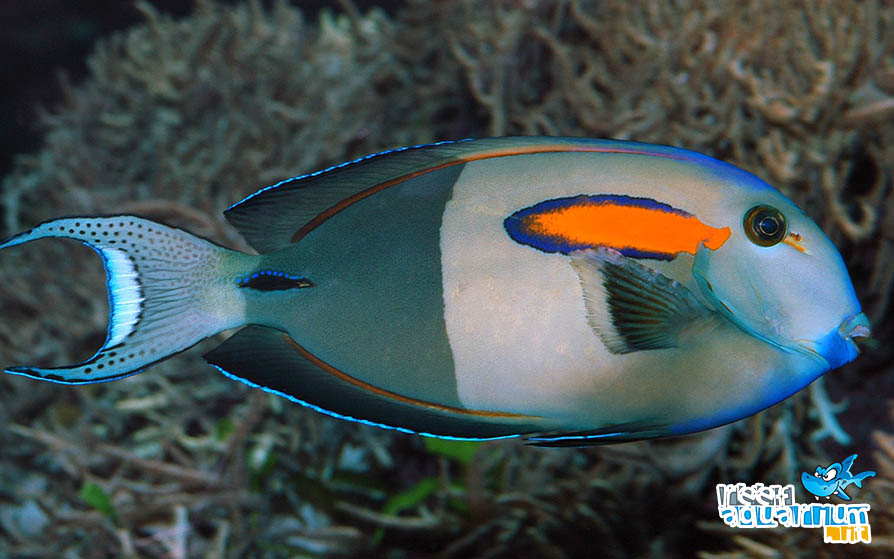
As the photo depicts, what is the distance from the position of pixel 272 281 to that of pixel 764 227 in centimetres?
90

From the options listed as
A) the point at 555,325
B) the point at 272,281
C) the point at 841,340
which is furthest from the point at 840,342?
the point at 272,281

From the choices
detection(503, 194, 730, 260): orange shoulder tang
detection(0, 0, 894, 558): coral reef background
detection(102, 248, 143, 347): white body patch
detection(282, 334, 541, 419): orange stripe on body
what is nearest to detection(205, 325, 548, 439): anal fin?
detection(282, 334, 541, 419): orange stripe on body

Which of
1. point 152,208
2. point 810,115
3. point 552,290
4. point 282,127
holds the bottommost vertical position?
point 552,290

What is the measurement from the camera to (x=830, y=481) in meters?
2.06

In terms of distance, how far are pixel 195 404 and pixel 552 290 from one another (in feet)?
9.07

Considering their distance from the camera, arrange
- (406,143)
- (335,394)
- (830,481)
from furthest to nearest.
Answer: (406,143), (830,481), (335,394)

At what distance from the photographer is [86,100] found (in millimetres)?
4805

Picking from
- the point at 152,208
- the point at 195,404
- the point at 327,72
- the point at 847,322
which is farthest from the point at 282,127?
the point at 847,322

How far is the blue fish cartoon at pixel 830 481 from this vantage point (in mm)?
1957

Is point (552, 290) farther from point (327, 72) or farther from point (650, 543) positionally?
point (327, 72)

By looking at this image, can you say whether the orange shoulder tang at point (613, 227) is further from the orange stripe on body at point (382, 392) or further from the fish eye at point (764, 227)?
the orange stripe on body at point (382, 392)

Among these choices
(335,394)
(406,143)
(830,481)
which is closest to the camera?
(335,394)

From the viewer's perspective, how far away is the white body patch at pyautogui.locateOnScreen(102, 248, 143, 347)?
4.05 feet

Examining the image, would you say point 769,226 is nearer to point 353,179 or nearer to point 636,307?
point 636,307
